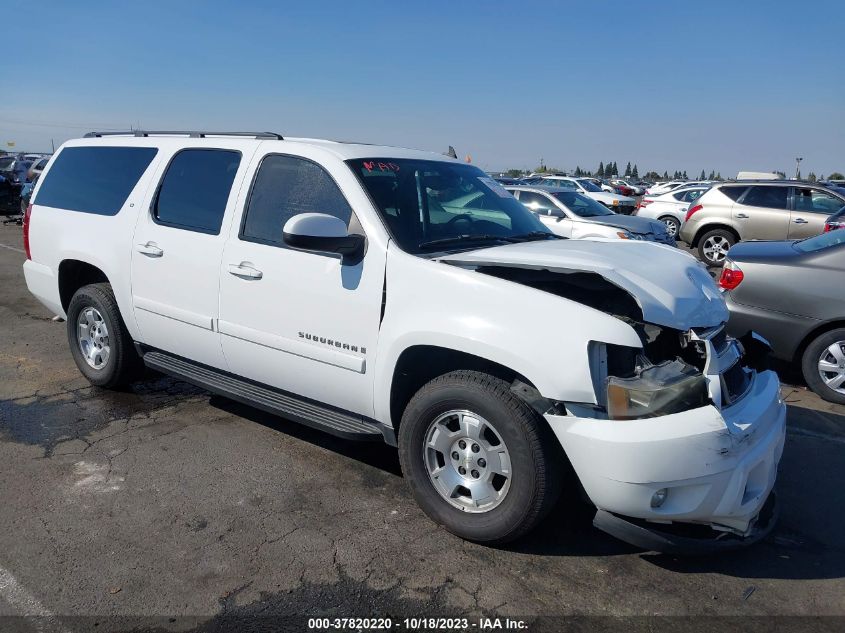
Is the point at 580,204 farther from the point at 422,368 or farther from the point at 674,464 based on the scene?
the point at 674,464

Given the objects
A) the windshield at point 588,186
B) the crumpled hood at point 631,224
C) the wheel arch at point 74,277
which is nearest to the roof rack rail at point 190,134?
the wheel arch at point 74,277

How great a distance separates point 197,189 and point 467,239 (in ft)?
6.15

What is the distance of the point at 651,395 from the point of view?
2.83m

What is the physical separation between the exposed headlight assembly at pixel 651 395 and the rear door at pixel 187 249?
2.52 metres

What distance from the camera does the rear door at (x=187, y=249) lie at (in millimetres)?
4223

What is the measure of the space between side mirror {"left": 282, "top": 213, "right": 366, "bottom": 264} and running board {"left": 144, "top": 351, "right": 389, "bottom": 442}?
95 cm

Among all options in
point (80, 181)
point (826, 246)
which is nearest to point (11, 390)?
point (80, 181)

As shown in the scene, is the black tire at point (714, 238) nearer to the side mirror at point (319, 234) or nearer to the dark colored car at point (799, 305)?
the dark colored car at point (799, 305)

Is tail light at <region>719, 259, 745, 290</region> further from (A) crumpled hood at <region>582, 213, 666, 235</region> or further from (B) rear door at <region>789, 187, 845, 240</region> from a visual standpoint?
(B) rear door at <region>789, 187, 845, 240</region>

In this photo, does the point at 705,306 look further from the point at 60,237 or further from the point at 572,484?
the point at 60,237

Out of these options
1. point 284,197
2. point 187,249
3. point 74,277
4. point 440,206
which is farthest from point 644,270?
point 74,277

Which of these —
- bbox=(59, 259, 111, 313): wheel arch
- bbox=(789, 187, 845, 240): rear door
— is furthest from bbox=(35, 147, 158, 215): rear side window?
bbox=(789, 187, 845, 240): rear door

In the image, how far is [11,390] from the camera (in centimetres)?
534

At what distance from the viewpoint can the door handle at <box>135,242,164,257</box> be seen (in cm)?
449
